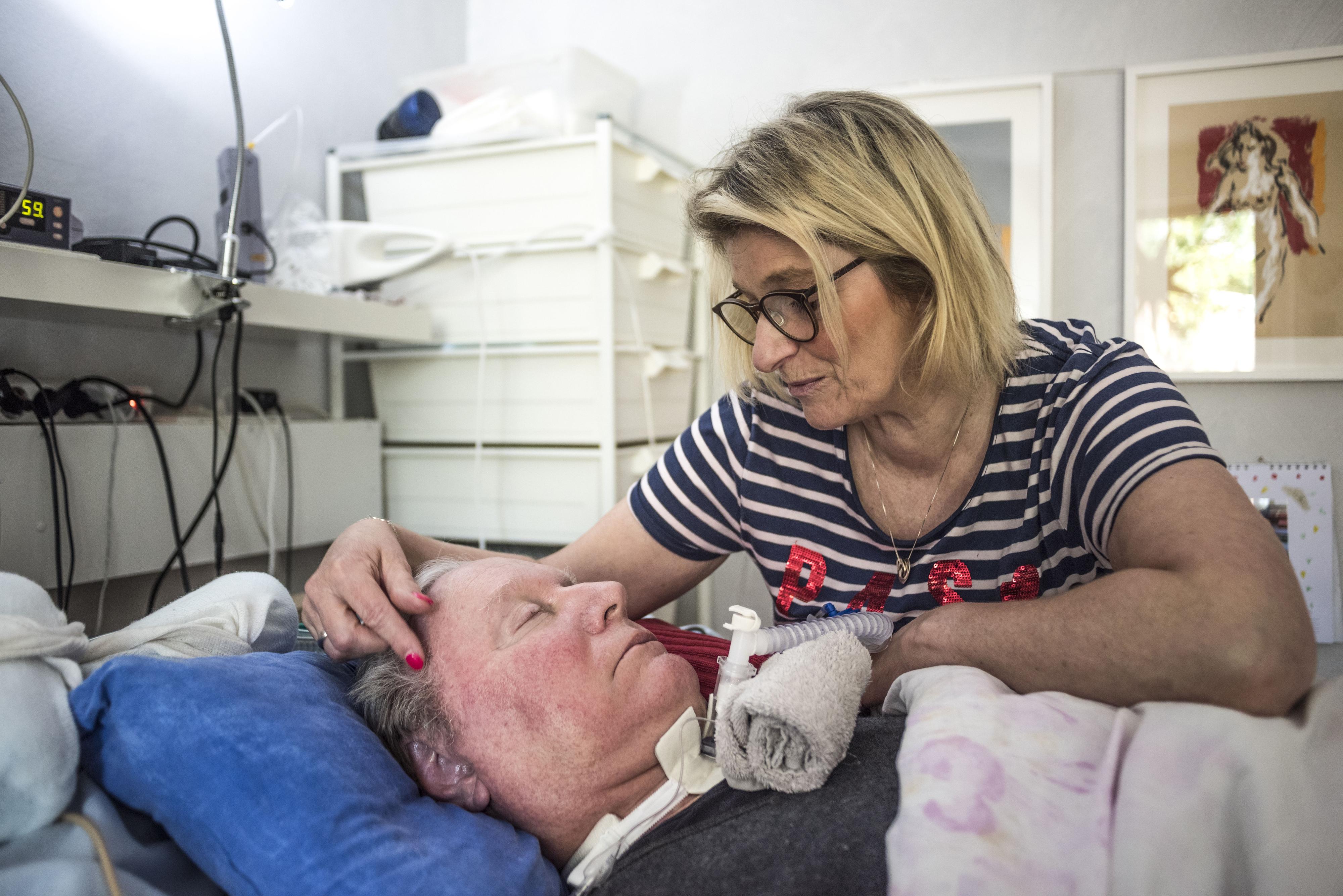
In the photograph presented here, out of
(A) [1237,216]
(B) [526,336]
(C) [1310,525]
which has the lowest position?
(C) [1310,525]

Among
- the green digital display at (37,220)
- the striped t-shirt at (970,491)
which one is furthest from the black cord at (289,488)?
the striped t-shirt at (970,491)

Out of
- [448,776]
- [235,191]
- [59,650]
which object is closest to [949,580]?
[448,776]

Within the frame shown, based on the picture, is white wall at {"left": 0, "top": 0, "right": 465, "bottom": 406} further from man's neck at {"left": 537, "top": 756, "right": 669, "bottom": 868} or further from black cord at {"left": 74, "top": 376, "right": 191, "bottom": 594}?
man's neck at {"left": 537, "top": 756, "right": 669, "bottom": 868}

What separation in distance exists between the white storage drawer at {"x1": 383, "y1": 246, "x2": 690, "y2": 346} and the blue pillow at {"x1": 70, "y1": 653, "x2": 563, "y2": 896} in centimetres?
136

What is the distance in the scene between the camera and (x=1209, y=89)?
2.17m

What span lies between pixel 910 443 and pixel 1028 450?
0.15 m

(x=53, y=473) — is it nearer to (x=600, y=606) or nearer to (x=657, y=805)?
(x=600, y=606)

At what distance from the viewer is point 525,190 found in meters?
2.08

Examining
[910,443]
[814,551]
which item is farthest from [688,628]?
[910,443]

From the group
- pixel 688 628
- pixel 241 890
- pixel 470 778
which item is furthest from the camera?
pixel 688 628

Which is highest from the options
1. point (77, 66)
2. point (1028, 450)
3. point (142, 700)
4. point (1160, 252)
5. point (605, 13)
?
point (605, 13)

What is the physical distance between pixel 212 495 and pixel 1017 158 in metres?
2.07

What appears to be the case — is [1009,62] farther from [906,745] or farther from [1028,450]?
[906,745]

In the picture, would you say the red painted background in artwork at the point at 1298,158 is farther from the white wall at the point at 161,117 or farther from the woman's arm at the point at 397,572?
the white wall at the point at 161,117
